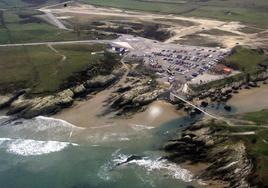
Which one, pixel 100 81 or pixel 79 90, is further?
pixel 100 81

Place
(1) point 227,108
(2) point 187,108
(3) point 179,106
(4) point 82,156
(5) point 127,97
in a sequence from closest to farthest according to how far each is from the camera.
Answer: (4) point 82,156 < (2) point 187,108 < (1) point 227,108 < (3) point 179,106 < (5) point 127,97

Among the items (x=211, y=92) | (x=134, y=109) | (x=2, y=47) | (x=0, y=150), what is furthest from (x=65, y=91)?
(x=2, y=47)

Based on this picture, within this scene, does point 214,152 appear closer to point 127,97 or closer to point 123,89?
point 127,97

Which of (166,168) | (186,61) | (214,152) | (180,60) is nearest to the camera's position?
(166,168)

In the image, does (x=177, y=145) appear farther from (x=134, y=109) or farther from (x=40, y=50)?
(x=40, y=50)

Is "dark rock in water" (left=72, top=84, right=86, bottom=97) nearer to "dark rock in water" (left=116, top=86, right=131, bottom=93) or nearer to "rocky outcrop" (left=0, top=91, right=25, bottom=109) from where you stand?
"dark rock in water" (left=116, top=86, right=131, bottom=93)

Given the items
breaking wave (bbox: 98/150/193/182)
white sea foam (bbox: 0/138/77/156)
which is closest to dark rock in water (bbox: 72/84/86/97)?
white sea foam (bbox: 0/138/77/156)

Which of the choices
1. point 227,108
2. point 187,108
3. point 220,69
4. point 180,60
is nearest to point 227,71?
point 220,69
